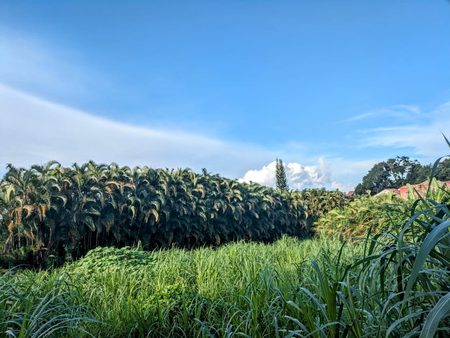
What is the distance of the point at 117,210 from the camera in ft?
19.5

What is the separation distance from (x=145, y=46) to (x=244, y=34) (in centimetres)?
123

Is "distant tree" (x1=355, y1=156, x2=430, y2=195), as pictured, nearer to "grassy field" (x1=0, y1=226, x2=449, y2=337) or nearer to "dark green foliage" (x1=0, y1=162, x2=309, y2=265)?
"dark green foliage" (x1=0, y1=162, x2=309, y2=265)

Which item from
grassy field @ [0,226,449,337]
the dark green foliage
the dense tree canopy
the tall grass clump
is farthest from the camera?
the dense tree canopy

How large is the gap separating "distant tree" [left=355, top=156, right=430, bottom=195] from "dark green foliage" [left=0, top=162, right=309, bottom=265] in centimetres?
1103

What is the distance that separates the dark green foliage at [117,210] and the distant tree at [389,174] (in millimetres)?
11035

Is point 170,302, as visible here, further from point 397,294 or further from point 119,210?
point 119,210

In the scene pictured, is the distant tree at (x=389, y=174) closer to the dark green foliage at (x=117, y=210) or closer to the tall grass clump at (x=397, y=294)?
the dark green foliage at (x=117, y=210)

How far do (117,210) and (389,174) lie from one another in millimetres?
16913

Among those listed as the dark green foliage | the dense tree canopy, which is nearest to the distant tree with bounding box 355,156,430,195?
the dense tree canopy

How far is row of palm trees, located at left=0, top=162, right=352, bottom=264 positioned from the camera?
17.4 feet

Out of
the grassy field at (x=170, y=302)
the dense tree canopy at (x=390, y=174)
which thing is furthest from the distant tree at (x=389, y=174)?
the grassy field at (x=170, y=302)

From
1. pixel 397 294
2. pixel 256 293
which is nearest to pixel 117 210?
pixel 256 293

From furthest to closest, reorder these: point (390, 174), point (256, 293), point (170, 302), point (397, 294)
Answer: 1. point (390, 174)
2. point (170, 302)
3. point (256, 293)
4. point (397, 294)

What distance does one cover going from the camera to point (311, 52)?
14.8 feet
